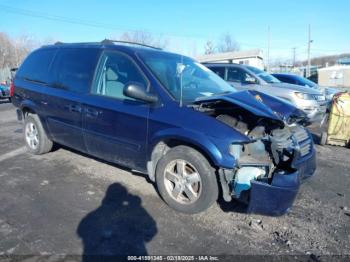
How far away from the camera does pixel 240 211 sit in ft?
12.0

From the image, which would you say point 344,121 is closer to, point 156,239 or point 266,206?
point 266,206

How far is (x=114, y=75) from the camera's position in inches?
Answer: 162

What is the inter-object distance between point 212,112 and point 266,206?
1.20m

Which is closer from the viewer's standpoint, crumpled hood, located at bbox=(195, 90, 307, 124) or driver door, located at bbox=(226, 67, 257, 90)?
crumpled hood, located at bbox=(195, 90, 307, 124)

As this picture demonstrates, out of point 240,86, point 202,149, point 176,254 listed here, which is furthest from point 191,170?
point 240,86

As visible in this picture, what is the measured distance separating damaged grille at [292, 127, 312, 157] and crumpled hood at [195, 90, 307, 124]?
0.51 feet

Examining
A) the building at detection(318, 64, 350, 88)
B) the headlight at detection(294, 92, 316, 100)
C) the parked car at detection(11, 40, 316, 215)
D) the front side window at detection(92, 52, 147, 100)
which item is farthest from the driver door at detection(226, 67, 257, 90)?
the building at detection(318, 64, 350, 88)

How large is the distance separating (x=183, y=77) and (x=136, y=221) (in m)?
1.97

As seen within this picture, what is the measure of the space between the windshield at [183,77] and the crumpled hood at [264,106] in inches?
12.2

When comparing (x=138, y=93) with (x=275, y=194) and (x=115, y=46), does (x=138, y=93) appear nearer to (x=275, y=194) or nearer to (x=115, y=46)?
(x=115, y=46)

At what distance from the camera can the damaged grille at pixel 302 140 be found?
12.0 feet

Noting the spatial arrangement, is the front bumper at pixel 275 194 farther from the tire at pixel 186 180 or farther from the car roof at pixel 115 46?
the car roof at pixel 115 46

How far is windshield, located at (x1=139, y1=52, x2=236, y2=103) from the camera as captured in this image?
3.76 m

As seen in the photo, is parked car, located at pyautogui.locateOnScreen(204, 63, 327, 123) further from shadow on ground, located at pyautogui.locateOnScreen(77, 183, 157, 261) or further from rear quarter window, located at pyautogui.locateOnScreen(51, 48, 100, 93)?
shadow on ground, located at pyautogui.locateOnScreen(77, 183, 157, 261)
